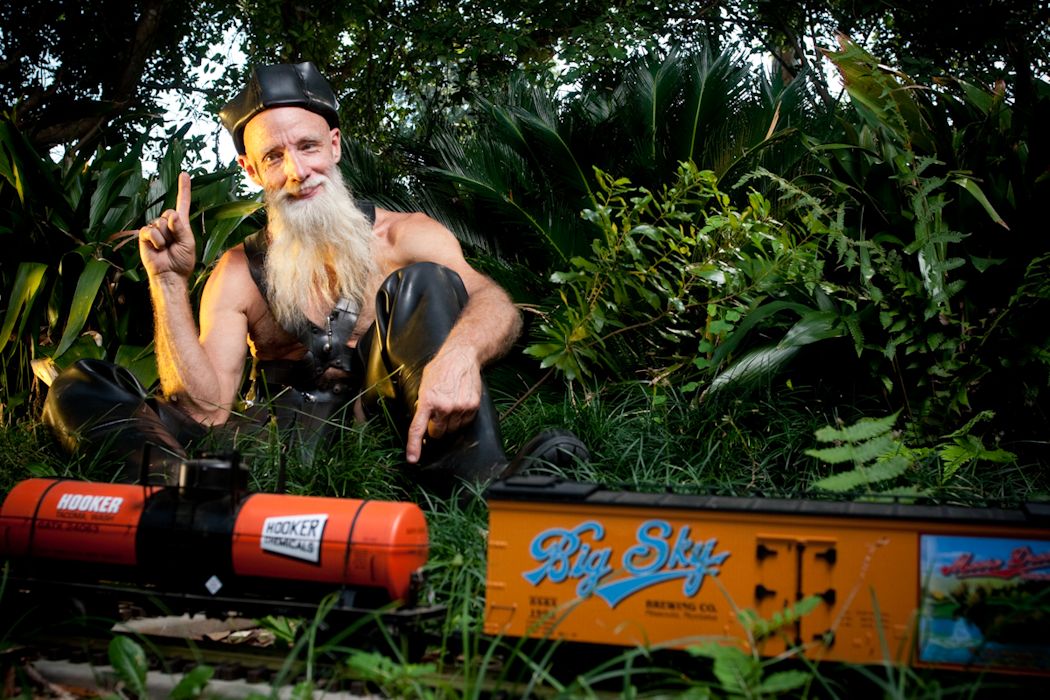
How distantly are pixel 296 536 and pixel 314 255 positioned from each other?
1.89 metres

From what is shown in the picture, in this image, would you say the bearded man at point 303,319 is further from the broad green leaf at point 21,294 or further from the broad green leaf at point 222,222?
the broad green leaf at point 222,222

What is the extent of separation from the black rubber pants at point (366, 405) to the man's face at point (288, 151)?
0.66 meters

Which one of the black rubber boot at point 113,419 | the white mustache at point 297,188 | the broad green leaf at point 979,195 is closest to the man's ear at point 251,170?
the white mustache at point 297,188

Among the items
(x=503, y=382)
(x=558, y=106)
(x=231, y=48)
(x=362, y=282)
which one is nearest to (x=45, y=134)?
(x=231, y=48)

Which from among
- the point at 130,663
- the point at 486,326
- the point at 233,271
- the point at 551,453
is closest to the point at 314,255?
the point at 233,271

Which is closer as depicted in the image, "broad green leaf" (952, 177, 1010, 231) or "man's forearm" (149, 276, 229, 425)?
"man's forearm" (149, 276, 229, 425)

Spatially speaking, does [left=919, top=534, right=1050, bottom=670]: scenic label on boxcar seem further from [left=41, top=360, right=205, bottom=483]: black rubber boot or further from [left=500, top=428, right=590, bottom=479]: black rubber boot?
[left=41, top=360, right=205, bottom=483]: black rubber boot

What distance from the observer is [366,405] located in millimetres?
4059

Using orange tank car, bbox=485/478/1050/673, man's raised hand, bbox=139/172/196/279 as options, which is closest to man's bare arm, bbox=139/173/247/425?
man's raised hand, bbox=139/172/196/279

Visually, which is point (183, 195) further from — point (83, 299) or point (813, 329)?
point (813, 329)

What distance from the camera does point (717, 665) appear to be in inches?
81.8

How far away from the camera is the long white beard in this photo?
13.6 ft

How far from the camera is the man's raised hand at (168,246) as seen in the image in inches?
147

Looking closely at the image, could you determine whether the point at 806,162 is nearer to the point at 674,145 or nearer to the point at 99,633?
the point at 674,145
